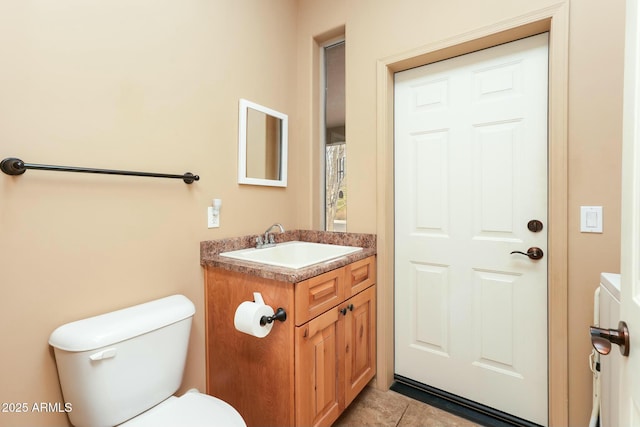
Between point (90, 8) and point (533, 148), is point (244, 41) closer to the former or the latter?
point (90, 8)

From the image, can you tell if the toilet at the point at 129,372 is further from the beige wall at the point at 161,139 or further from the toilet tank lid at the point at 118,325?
the beige wall at the point at 161,139

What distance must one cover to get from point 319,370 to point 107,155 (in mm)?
1265

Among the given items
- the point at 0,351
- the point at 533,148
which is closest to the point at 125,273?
the point at 0,351

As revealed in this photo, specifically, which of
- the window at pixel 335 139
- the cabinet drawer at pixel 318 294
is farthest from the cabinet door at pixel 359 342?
the window at pixel 335 139

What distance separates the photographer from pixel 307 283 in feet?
4.01

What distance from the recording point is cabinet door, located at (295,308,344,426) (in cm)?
120

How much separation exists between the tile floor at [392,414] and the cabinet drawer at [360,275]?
669mm

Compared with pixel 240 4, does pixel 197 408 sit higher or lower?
lower

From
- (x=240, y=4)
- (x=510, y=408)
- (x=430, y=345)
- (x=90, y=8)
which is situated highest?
(x=240, y=4)

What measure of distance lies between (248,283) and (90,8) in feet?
4.07

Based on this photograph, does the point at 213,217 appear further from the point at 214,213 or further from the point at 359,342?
the point at 359,342

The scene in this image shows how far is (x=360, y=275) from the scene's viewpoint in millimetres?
1666

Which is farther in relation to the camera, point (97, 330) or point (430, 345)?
point (430, 345)

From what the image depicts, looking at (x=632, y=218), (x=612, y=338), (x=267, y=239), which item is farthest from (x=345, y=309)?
(x=632, y=218)
